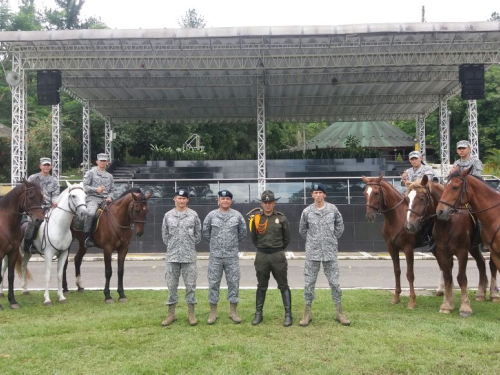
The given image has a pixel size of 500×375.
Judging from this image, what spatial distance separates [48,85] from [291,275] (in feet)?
48.0

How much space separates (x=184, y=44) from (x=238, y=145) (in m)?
27.4

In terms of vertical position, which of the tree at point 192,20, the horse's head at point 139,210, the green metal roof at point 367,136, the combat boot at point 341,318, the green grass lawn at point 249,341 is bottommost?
the green grass lawn at point 249,341

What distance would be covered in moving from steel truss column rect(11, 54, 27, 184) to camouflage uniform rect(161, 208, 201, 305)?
1520 cm

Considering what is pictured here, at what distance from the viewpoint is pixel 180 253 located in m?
6.84

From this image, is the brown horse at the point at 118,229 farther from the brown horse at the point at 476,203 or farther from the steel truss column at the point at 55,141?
the steel truss column at the point at 55,141

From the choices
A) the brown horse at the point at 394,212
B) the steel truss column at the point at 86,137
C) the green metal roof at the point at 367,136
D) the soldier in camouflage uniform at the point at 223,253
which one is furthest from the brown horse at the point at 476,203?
the green metal roof at the point at 367,136

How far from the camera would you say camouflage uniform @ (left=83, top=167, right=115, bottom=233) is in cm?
913

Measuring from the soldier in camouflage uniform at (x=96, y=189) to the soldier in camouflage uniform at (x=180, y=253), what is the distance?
9.02 feet

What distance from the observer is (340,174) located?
26.2m

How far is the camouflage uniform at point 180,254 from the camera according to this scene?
6855mm

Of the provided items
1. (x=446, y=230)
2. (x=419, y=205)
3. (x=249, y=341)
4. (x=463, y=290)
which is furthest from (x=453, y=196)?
(x=249, y=341)

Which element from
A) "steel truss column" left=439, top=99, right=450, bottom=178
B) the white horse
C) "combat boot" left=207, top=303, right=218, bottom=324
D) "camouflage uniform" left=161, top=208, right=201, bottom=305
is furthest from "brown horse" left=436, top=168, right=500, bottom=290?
"steel truss column" left=439, top=99, right=450, bottom=178

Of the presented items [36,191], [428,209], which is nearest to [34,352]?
[36,191]

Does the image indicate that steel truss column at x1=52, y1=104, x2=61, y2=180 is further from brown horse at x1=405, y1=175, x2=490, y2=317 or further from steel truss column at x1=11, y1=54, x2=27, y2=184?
brown horse at x1=405, y1=175, x2=490, y2=317
